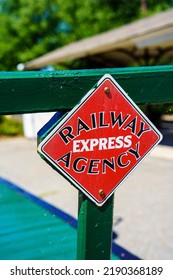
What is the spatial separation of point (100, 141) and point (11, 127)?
15280 mm

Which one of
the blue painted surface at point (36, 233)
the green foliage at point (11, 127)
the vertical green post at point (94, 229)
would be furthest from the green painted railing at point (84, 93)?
the green foliage at point (11, 127)

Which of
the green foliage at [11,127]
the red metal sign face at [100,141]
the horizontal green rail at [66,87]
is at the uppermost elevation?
the green foliage at [11,127]

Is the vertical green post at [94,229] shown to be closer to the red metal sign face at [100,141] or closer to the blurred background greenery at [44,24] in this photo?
the red metal sign face at [100,141]

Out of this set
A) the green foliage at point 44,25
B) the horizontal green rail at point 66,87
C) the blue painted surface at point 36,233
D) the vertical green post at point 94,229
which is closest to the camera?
the horizontal green rail at point 66,87

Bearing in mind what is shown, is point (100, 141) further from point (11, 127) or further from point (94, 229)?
point (11, 127)

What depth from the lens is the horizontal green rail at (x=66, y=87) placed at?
3.65 feet

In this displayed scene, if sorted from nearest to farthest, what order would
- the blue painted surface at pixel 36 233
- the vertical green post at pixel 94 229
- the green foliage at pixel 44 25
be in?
1. the vertical green post at pixel 94 229
2. the blue painted surface at pixel 36 233
3. the green foliage at pixel 44 25

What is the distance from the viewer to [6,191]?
12.3ft

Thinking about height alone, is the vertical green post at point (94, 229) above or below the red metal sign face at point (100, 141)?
below

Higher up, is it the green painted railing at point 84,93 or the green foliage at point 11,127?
the green foliage at point 11,127

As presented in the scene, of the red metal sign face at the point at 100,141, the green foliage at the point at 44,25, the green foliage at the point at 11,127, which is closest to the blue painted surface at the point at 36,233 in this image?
the red metal sign face at the point at 100,141

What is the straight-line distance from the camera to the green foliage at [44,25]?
23844 mm

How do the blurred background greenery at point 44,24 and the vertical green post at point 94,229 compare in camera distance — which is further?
the blurred background greenery at point 44,24
